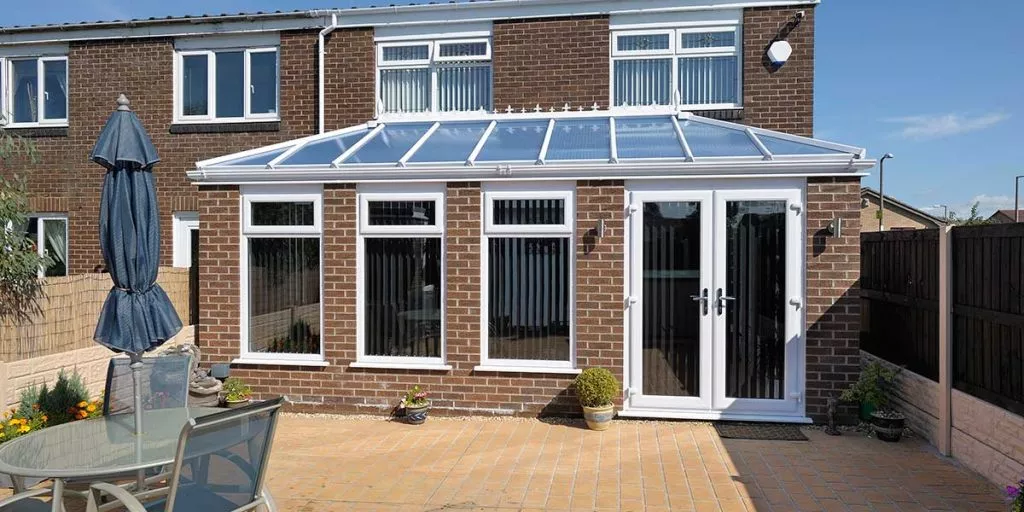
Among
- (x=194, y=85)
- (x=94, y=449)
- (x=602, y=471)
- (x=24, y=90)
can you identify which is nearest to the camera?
(x=94, y=449)

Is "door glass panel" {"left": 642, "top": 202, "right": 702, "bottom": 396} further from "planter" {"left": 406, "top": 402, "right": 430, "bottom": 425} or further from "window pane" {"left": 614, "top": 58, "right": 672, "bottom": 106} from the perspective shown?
"window pane" {"left": 614, "top": 58, "right": 672, "bottom": 106}

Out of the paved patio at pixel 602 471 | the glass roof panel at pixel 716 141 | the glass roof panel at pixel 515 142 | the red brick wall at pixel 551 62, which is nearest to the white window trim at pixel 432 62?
the red brick wall at pixel 551 62

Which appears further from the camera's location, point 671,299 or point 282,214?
point 282,214

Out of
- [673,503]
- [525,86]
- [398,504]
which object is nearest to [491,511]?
[398,504]

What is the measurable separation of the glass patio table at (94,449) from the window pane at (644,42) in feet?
26.5

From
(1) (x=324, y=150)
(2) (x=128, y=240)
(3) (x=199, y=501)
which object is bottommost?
(3) (x=199, y=501)

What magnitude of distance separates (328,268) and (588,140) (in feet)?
11.9

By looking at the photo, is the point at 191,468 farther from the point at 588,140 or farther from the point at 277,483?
the point at 588,140

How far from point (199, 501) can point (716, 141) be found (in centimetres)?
663

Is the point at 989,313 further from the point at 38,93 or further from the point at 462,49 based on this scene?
the point at 38,93

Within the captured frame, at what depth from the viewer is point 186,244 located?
438 inches

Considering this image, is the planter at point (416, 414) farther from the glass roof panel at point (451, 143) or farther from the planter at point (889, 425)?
the planter at point (889, 425)

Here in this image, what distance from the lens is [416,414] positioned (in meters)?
7.48

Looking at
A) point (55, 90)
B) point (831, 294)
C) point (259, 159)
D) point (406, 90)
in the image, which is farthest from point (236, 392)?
point (55, 90)
